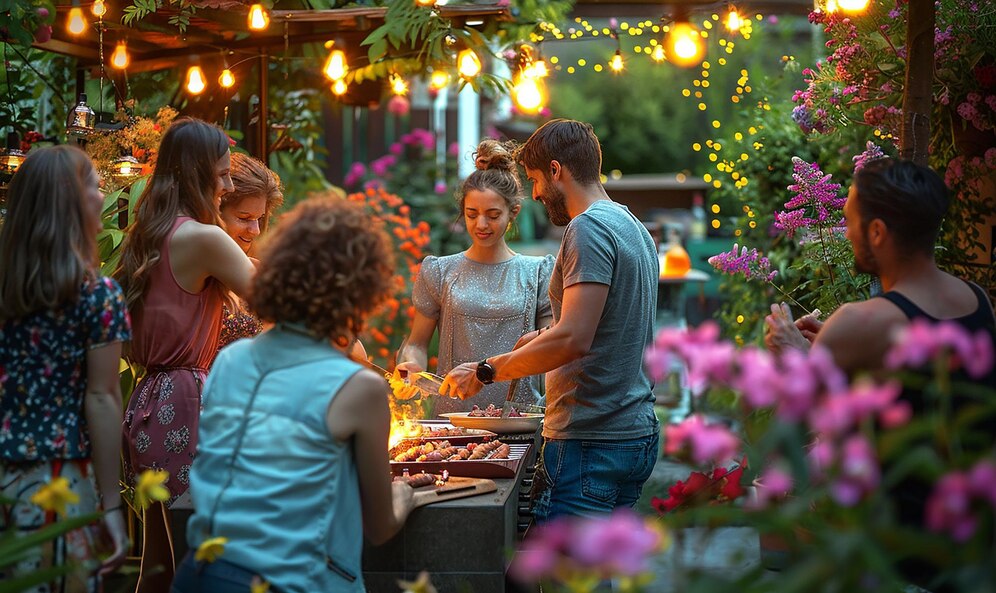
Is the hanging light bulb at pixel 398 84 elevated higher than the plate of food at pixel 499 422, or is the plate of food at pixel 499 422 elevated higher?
the hanging light bulb at pixel 398 84

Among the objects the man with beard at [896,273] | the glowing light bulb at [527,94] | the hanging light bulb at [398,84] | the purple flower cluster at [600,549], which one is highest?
the hanging light bulb at [398,84]

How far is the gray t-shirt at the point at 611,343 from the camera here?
3117mm

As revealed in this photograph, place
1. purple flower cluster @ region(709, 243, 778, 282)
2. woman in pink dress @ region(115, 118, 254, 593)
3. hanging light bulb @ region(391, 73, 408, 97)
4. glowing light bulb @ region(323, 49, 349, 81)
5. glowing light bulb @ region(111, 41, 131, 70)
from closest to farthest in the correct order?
woman in pink dress @ region(115, 118, 254, 593)
purple flower cluster @ region(709, 243, 778, 282)
glowing light bulb @ region(111, 41, 131, 70)
glowing light bulb @ region(323, 49, 349, 81)
hanging light bulb @ region(391, 73, 408, 97)

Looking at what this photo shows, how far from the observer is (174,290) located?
3.03 metres

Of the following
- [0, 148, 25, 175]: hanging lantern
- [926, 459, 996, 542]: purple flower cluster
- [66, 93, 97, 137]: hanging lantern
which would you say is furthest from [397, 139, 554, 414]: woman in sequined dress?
[926, 459, 996, 542]: purple flower cluster

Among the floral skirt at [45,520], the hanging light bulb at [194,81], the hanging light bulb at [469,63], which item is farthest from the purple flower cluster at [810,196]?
the hanging light bulb at [194,81]

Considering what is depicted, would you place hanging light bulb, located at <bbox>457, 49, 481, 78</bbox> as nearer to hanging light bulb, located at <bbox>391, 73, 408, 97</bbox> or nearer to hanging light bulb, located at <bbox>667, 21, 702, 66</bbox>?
hanging light bulb, located at <bbox>391, 73, 408, 97</bbox>

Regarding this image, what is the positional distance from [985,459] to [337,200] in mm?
1353

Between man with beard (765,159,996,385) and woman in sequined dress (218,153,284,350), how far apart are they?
6.59ft

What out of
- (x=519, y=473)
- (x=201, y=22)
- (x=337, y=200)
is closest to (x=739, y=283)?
(x=201, y=22)

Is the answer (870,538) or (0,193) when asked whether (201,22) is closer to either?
(0,193)

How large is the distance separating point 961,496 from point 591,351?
1928 millimetres

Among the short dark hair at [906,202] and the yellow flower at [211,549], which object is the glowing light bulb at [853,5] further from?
the yellow flower at [211,549]

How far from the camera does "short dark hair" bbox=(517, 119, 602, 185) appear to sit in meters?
3.29
